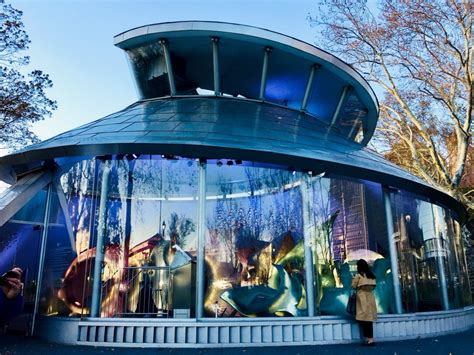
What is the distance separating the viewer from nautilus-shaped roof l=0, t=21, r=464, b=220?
778 centimetres

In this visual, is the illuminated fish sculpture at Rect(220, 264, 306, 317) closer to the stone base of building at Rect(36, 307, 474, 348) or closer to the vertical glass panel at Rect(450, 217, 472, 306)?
the stone base of building at Rect(36, 307, 474, 348)

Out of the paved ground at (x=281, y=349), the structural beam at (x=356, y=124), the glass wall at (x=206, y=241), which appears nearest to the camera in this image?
the paved ground at (x=281, y=349)

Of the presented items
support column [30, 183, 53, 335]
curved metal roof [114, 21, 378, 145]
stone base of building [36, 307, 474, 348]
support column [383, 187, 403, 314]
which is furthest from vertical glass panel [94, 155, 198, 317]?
curved metal roof [114, 21, 378, 145]

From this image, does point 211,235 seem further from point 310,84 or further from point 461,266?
point 461,266

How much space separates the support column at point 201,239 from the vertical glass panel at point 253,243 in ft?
0.32

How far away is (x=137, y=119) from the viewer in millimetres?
9281

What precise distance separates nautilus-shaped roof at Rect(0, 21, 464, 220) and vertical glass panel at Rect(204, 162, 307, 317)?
617mm

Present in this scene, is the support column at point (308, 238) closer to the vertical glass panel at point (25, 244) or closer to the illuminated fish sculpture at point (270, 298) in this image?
the illuminated fish sculpture at point (270, 298)

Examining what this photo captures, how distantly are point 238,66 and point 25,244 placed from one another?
743 cm

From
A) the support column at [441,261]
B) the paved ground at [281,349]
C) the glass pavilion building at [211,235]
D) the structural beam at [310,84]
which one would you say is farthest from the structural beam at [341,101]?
the paved ground at [281,349]

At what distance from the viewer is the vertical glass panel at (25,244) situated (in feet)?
27.9

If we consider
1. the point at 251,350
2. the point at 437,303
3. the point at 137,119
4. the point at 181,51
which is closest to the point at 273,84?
the point at 181,51

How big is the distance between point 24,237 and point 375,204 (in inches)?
305

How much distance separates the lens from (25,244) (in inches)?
355
